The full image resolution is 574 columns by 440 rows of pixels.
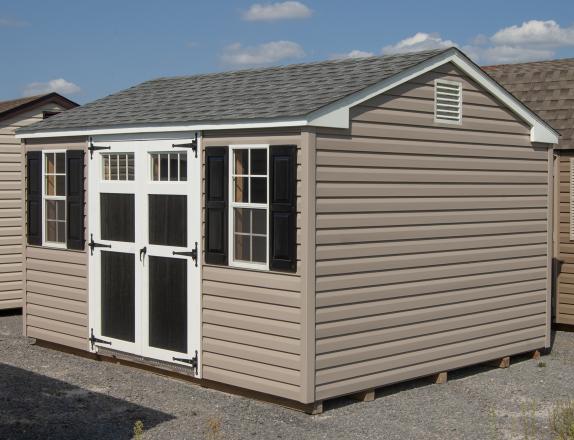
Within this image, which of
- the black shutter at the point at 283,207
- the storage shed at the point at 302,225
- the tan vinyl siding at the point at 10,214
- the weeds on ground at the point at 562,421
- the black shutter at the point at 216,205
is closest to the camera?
the weeds on ground at the point at 562,421

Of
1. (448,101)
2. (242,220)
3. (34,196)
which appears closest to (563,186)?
(448,101)

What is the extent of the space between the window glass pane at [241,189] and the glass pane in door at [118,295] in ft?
6.08

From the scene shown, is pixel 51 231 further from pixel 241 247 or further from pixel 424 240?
pixel 424 240

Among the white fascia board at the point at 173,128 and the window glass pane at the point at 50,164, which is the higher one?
the white fascia board at the point at 173,128

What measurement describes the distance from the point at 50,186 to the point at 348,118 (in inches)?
183

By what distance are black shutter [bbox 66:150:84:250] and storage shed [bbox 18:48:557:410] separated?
0.03 metres

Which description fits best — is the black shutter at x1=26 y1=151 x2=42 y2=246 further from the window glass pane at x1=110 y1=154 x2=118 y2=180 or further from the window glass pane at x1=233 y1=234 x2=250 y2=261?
the window glass pane at x1=233 y1=234 x2=250 y2=261

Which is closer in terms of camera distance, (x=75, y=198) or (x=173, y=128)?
(x=173, y=128)

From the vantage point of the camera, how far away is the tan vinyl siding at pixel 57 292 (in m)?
11.3

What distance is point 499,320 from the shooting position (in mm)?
10781

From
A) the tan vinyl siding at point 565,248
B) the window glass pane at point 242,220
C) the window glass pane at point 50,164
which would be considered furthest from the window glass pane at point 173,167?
the tan vinyl siding at point 565,248

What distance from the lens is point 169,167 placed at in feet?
33.0

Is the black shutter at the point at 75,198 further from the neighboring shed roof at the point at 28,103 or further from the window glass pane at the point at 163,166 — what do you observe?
the neighboring shed roof at the point at 28,103

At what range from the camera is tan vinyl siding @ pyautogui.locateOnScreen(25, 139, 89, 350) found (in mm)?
11297
